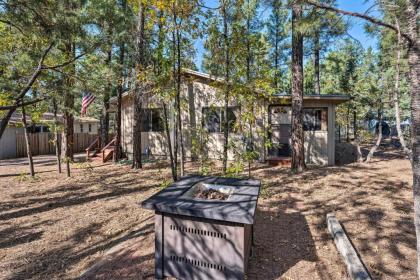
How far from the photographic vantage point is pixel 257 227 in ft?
13.9

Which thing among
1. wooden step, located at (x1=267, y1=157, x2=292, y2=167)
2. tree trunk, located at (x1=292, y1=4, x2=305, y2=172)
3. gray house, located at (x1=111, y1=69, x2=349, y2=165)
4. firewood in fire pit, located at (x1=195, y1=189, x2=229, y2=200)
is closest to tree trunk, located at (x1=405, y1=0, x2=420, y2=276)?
firewood in fire pit, located at (x1=195, y1=189, x2=229, y2=200)

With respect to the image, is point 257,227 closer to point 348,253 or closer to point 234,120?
point 348,253

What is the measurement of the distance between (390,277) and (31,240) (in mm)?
5268

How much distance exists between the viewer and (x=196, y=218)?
2.61 m

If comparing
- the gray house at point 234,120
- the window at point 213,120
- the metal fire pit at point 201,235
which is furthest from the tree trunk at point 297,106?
the metal fire pit at point 201,235

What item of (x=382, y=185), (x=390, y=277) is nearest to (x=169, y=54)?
(x=390, y=277)

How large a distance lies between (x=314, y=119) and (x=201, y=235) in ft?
29.8

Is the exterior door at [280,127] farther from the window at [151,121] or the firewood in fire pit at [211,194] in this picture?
the firewood in fire pit at [211,194]

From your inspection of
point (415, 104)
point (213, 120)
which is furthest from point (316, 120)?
point (415, 104)

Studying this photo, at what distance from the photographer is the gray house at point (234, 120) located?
32.5ft

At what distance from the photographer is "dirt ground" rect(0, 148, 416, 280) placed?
309 cm

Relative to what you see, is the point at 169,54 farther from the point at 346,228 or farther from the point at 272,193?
the point at 346,228

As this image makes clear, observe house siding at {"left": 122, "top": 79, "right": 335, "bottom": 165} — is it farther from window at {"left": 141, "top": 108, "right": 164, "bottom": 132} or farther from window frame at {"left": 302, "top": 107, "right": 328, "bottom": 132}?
window at {"left": 141, "top": 108, "right": 164, "bottom": 132}

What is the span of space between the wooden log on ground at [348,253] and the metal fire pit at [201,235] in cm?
118
